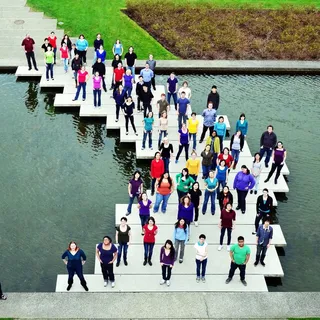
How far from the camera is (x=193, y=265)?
51.1 feet

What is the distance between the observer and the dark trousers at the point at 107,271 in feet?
46.8

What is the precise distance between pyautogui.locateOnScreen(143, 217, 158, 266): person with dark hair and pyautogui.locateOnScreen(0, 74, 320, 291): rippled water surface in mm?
1798

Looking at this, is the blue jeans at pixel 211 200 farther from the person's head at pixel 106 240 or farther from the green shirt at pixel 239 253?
the person's head at pixel 106 240

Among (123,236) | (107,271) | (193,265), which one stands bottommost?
(193,265)

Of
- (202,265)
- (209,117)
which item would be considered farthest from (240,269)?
(209,117)

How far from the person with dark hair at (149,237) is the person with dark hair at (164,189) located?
212 centimetres

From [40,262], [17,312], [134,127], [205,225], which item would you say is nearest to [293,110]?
[134,127]

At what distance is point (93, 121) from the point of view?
2280cm

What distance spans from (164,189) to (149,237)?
229cm

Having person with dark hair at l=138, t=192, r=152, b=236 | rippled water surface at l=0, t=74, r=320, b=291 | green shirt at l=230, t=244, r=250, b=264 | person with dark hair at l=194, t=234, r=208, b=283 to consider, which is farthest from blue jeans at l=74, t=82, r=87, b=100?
green shirt at l=230, t=244, r=250, b=264

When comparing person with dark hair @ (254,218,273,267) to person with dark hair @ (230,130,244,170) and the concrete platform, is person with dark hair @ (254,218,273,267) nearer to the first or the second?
the concrete platform

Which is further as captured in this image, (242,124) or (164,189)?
(242,124)

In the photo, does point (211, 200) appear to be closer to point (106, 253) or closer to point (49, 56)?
point (106, 253)

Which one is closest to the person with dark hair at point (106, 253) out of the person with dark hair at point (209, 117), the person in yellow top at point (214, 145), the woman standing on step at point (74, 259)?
the woman standing on step at point (74, 259)
